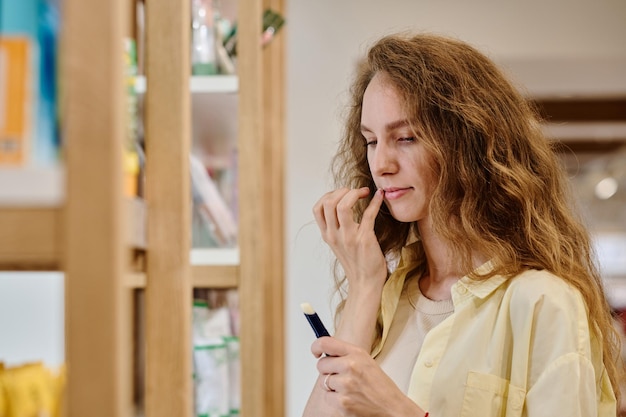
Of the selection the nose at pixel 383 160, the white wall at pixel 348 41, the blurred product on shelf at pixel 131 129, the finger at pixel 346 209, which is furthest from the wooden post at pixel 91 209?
the white wall at pixel 348 41

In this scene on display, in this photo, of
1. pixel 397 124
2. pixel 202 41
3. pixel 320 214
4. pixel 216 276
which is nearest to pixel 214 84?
pixel 202 41

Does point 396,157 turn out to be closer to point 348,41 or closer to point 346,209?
Answer: point 346,209

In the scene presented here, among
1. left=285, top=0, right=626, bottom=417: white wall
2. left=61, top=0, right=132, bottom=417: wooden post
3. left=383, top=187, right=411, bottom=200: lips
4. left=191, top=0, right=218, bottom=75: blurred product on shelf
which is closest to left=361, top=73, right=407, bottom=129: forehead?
left=383, top=187, right=411, bottom=200: lips

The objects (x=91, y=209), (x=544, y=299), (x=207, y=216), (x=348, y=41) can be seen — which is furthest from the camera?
(x=348, y=41)

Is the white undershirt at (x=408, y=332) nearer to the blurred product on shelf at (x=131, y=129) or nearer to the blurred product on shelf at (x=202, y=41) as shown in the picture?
the blurred product on shelf at (x=131, y=129)

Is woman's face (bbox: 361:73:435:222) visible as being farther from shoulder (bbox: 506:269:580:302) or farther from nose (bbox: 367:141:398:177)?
shoulder (bbox: 506:269:580:302)

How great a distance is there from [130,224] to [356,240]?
702 mm

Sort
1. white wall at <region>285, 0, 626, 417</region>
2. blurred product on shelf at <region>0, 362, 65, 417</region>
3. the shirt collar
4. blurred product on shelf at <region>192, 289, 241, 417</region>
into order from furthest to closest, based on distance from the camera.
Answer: white wall at <region>285, 0, 626, 417</region>
blurred product on shelf at <region>192, 289, 241, 417</region>
the shirt collar
blurred product on shelf at <region>0, 362, 65, 417</region>

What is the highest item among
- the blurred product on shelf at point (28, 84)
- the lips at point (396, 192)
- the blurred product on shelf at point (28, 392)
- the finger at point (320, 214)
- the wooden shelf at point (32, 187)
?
the blurred product on shelf at point (28, 84)

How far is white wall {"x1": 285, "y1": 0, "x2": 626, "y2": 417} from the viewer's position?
364 centimetres

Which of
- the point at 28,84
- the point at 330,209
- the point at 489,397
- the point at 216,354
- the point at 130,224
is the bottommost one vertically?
the point at 216,354

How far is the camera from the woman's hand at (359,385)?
1382mm

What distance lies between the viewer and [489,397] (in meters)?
1.43

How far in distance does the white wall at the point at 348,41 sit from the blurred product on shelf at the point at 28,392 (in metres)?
2.49
